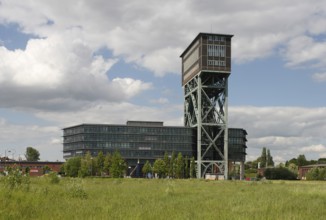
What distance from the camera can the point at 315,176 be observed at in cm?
15762

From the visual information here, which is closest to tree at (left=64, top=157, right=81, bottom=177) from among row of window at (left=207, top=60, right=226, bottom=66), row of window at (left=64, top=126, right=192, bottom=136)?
row of window at (left=64, top=126, right=192, bottom=136)

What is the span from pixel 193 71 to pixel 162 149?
3307 centimetres

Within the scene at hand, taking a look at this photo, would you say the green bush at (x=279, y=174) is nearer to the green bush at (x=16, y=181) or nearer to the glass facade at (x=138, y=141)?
the glass facade at (x=138, y=141)

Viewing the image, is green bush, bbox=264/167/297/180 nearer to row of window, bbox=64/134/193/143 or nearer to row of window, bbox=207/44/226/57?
row of window, bbox=64/134/193/143

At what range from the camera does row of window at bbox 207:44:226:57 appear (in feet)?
490

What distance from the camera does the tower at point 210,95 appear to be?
149 m

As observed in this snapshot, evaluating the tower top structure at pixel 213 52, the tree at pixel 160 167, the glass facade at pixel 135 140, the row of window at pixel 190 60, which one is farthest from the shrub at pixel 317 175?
the row of window at pixel 190 60

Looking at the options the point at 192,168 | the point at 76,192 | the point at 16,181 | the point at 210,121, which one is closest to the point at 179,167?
the point at 192,168

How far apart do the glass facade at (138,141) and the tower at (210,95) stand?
28.6 ft

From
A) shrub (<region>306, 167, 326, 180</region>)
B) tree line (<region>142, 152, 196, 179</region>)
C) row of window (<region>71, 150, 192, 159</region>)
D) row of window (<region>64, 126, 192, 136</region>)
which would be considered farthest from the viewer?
row of window (<region>64, 126, 192, 136</region>)

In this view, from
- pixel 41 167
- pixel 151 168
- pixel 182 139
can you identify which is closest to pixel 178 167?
pixel 151 168

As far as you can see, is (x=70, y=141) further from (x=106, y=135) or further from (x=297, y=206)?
(x=297, y=206)

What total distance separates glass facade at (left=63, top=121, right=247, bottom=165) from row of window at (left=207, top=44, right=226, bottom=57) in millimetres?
32921

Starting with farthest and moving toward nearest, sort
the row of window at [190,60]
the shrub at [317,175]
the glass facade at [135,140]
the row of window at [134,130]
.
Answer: the row of window at [134,130]
the glass facade at [135,140]
the shrub at [317,175]
the row of window at [190,60]
